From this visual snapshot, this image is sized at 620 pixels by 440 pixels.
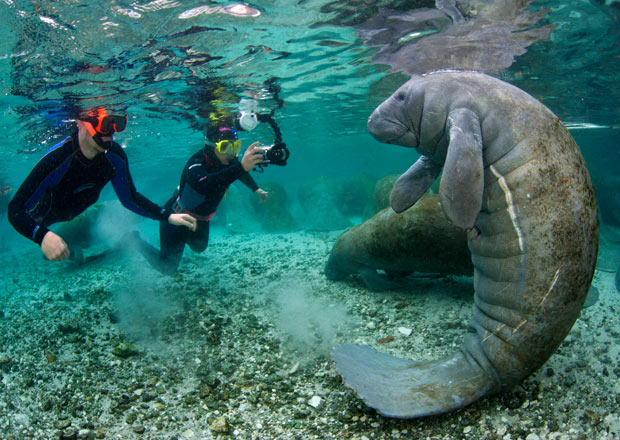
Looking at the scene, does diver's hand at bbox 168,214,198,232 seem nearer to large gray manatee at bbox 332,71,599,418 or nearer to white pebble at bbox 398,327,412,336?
large gray manatee at bbox 332,71,599,418

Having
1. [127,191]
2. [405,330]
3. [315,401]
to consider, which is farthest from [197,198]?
[315,401]

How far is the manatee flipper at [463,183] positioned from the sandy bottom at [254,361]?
63.6 inches

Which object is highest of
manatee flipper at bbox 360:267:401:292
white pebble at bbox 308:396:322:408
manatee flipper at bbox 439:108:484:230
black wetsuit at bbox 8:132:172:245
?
manatee flipper at bbox 439:108:484:230

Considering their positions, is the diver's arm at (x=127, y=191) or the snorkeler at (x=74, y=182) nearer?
the snorkeler at (x=74, y=182)

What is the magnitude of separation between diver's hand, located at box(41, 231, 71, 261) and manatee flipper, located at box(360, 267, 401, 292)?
407cm

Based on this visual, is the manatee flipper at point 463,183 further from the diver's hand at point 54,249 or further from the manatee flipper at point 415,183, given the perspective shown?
the diver's hand at point 54,249

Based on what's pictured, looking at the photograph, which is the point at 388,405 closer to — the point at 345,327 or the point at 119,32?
the point at 345,327

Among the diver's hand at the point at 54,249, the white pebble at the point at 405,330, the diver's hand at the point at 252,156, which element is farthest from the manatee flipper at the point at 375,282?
the diver's hand at the point at 54,249

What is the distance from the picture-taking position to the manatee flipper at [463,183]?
7.48 feet

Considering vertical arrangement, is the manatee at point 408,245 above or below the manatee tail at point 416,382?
below

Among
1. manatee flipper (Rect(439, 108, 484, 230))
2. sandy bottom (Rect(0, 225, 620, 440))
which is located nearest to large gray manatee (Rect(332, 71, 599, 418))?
manatee flipper (Rect(439, 108, 484, 230))

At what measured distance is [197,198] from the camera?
6.46m

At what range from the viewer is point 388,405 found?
8.23 feet

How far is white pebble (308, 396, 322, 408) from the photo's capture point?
299 cm
